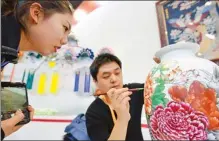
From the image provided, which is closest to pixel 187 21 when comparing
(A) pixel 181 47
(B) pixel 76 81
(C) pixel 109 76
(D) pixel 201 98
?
(C) pixel 109 76

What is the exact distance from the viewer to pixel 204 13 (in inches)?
55.8

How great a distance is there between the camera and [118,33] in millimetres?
1797

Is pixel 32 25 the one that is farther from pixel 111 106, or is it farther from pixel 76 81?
pixel 76 81

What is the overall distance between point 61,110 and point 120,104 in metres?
1.27

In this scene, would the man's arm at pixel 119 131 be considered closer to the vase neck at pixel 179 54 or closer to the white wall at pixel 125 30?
the vase neck at pixel 179 54

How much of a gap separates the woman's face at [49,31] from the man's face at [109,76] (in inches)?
12.4

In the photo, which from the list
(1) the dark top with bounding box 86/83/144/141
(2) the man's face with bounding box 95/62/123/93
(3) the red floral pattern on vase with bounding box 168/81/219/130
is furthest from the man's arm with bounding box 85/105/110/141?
(3) the red floral pattern on vase with bounding box 168/81/219/130

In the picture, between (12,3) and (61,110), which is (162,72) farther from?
(61,110)

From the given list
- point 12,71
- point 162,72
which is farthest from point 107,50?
point 162,72

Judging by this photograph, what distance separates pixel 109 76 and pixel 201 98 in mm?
549

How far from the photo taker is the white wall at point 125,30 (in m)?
1.60

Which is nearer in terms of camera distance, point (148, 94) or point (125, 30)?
point (148, 94)

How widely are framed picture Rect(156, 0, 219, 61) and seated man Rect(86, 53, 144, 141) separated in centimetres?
52

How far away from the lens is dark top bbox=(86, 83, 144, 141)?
84 cm
